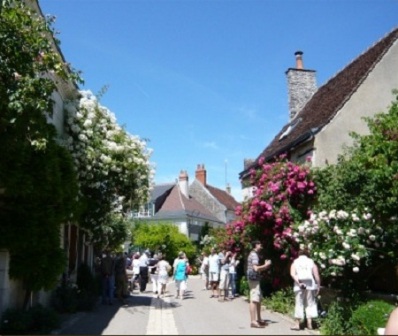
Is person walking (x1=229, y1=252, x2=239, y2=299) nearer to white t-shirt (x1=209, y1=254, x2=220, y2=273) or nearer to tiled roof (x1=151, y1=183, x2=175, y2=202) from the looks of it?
white t-shirt (x1=209, y1=254, x2=220, y2=273)

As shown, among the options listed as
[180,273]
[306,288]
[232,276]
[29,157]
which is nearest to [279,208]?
[306,288]

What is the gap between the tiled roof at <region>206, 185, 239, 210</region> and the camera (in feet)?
174

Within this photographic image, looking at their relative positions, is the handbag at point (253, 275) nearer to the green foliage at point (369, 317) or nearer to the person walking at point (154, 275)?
the green foliage at point (369, 317)

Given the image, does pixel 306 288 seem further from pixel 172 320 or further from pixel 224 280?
pixel 224 280

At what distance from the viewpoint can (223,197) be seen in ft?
182

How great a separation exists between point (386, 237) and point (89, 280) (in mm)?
10493

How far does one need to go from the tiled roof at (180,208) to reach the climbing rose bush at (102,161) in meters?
29.3

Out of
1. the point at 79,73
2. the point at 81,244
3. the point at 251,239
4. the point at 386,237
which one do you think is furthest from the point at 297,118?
the point at 79,73

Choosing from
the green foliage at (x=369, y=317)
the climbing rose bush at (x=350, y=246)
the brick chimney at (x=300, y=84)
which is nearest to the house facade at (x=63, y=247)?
the climbing rose bush at (x=350, y=246)

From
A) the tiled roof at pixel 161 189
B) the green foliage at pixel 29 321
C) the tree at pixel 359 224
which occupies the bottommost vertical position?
the green foliage at pixel 29 321

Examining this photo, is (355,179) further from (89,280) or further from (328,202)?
(89,280)

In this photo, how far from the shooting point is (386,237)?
9406mm

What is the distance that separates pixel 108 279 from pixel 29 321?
621 centimetres

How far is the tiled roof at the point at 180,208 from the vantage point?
4469cm
